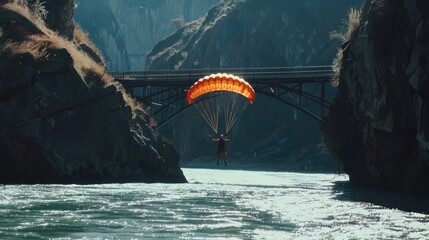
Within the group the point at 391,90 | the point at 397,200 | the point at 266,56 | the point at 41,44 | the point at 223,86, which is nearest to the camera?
the point at 397,200

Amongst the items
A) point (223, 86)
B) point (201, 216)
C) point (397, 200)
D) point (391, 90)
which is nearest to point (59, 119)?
point (223, 86)

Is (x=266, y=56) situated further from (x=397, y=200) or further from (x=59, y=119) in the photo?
(x=397, y=200)

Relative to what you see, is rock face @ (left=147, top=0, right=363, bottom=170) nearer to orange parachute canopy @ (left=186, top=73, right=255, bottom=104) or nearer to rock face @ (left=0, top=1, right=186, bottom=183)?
rock face @ (left=0, top=1, right=186, bottom=183)

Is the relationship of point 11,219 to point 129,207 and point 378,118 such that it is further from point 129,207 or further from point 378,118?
point 378,118

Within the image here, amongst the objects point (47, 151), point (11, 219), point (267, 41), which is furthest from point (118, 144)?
point (267, 41)

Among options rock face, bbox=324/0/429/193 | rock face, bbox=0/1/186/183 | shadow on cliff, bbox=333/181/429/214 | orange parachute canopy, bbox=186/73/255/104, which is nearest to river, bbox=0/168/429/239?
shadow on cliff, bbox=333/181/429/214
